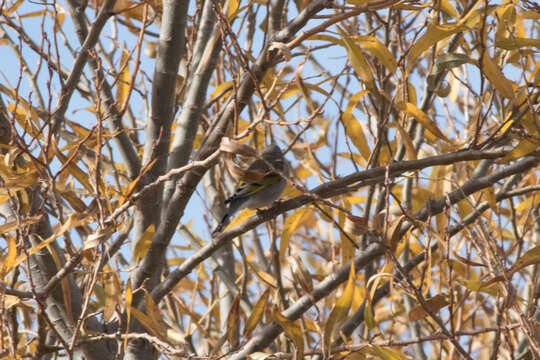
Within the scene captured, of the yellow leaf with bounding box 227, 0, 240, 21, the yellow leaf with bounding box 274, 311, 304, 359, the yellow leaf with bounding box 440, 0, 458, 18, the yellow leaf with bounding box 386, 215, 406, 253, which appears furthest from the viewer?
the yellow leaf with bounding box 227, 0, 240, 21

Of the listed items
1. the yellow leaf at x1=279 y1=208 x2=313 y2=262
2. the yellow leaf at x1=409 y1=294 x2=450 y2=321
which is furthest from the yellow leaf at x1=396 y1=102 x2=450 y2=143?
the yellow leaf at x1=279 y1=208 x2=313 y2=262

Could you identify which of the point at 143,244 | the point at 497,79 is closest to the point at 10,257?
the point at 143,244

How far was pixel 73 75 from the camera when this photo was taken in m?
2.58

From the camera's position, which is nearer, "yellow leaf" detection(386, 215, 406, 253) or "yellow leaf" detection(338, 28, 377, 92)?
"yellow leaf" detection(386, 215, 406, 253)

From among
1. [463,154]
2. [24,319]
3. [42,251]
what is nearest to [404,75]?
[463,154]

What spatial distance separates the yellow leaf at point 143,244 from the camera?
8.16ft

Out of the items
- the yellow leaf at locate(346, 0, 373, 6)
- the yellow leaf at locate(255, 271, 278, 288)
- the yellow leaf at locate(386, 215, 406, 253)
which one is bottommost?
the yellow leaf at locate(386, 215, 406, 253)

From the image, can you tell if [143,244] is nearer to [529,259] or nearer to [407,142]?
[407,142]

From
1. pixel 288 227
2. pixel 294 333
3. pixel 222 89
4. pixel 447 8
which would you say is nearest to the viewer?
pixel 294 333

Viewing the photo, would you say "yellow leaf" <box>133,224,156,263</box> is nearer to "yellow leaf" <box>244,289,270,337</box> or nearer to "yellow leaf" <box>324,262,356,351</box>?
"yellow leaf" <box>244,289,270,337</box>

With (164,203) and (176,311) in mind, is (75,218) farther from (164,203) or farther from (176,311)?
(176,311)

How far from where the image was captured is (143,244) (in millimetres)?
2521

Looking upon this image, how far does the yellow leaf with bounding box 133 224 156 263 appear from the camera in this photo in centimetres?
249

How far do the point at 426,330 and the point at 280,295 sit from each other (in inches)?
60.7
